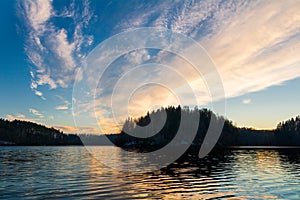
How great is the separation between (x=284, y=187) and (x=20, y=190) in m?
32.2

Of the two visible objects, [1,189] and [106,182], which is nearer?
[1,189]

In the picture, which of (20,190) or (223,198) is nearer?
(223,198)

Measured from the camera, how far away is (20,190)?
31375 millimetres

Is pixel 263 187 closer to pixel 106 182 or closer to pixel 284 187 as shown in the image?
pixel 284 187

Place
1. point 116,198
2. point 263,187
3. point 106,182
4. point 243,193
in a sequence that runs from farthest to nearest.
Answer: point 106,182 → point 263,187 → point 243,193 → point 116,198

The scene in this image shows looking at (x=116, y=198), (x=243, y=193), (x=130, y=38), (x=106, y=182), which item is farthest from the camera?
(x=130, y=38)

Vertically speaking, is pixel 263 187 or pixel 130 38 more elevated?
pixel 130 38

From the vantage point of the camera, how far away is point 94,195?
28938 millimetres

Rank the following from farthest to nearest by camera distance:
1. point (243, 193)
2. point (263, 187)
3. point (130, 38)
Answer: point (130, 38)
point (263, 187)
point (243, 193)

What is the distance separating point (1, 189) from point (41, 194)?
6.23 m

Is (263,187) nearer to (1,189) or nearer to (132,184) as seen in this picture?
(132,184)

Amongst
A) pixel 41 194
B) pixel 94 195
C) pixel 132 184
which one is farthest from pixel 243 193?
pixel 41 194

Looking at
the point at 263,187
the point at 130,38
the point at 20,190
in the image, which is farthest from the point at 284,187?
the point at 130,38

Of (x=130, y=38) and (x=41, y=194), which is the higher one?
(x=130, y=38)
